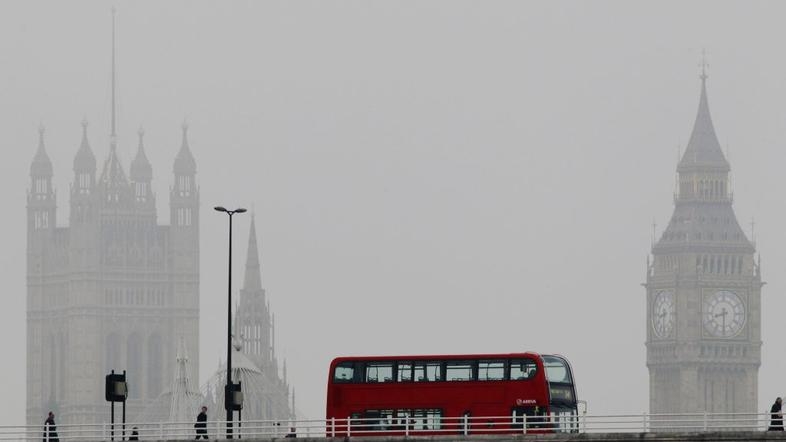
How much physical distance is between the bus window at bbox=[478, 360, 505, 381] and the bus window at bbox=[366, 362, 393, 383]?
2.79m

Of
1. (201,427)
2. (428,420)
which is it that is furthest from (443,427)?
(201,427)

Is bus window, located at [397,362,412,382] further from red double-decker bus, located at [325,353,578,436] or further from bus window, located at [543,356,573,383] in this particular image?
bus window, located at [543,356,573,383]

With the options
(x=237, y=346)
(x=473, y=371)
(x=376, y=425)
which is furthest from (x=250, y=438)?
(x=237, y=346)

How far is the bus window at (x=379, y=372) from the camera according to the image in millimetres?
107625

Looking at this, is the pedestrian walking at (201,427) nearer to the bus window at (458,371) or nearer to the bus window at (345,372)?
the bus window at (345,372)

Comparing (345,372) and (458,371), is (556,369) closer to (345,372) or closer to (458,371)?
(458,371)

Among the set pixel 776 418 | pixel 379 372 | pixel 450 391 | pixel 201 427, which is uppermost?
pixel 379 372

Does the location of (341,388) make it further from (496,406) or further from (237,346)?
(237,346)

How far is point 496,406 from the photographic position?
106750 millimetres

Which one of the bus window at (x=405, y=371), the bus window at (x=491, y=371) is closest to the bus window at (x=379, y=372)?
the bus window at (x=405, y=371)

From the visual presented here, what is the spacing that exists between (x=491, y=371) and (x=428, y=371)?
1949 millimetres

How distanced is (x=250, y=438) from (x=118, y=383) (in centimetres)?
961

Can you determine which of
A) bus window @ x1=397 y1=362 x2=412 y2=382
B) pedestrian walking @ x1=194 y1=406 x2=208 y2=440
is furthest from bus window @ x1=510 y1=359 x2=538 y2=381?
pedestrian walking @ x1=194 y1=406 x2=208 y2=440

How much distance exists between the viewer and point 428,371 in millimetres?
107250
